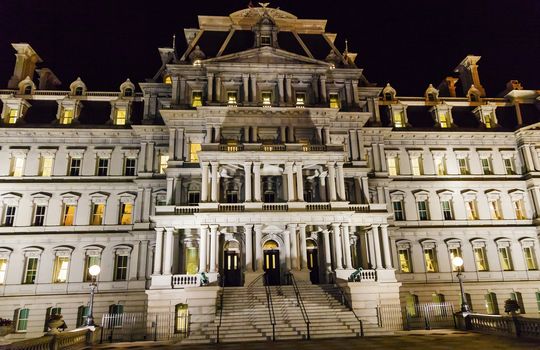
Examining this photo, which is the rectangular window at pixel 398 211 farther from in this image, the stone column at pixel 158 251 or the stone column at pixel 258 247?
the stone column at pixel 158 251

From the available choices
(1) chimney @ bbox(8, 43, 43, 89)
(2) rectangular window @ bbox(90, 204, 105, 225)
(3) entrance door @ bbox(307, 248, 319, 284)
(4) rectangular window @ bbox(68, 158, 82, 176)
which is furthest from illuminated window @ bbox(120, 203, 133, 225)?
(1) chimney @ bbox(8, 43, 43, 89)

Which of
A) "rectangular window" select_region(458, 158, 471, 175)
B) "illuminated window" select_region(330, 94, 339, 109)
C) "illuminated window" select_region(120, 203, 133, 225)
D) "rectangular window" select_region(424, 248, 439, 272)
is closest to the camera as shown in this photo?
"illuminated window" select_region(120, 203, 133, 225)

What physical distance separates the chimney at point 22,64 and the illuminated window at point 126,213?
56.2ft

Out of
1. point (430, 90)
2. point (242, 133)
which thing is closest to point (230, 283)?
point (242, 133)

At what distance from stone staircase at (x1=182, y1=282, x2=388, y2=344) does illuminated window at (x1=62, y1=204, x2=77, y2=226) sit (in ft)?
52.0

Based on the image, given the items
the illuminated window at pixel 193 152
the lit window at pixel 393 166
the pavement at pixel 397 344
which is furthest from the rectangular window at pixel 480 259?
the illuminated window at pixel 193 152

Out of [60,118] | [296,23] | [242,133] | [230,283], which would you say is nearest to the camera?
[230,283]

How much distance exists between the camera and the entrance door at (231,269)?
28.4 m

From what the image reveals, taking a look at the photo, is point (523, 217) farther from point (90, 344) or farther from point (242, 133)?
point (90, 344)

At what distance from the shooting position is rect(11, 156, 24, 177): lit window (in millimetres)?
32297

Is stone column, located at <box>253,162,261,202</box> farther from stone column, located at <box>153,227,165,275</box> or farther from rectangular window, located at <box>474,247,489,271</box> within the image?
rectangular window, located at <box>474,247,489,271</box>

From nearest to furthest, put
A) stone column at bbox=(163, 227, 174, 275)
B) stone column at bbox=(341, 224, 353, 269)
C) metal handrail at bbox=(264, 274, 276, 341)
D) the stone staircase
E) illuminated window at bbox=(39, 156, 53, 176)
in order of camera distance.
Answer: metal handrail at bbox=(264, 274, 276, 341)
the stone staircase
stone column at bbox=(163, 227, 174, 275)
stone column at bbox=(341, 224, 353, 269)
illuminated window at bbox=(39, 156, 53, 176)

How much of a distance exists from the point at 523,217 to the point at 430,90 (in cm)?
1476

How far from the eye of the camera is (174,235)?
28516mm
